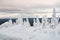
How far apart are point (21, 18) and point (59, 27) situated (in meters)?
0.84

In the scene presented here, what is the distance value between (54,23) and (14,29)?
70 centimetres

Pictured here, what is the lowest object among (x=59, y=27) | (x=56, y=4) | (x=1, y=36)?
(x=1, y=36)

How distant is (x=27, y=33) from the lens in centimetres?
285

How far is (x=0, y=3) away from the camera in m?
3.22

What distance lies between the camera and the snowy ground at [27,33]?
262 centimetres

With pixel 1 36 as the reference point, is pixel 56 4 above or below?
above

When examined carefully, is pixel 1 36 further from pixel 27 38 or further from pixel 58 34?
pixel 58 34

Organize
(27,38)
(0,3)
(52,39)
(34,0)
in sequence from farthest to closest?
(0,3)
(34,0)
(27,38)
(52,39)

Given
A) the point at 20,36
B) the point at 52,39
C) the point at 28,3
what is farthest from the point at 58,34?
the point at 28,3

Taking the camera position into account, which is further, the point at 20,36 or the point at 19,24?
the point at 19,24

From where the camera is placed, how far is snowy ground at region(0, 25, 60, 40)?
103 inches

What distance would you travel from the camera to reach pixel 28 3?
310 centimetres

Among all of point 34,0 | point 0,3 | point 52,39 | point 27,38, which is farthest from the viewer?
point 0,3

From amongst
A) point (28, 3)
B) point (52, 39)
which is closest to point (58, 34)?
point (52, 39)
